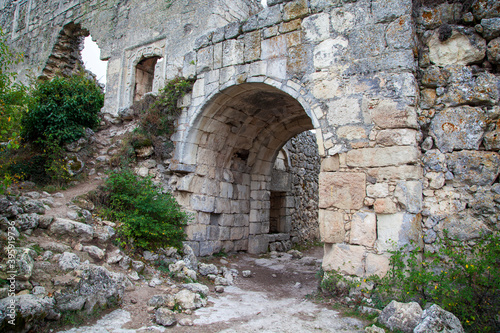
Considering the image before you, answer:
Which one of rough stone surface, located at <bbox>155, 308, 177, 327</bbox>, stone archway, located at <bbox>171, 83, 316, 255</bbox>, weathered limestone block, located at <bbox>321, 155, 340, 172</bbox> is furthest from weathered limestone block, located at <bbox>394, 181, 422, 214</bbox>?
rough stone surface, located at <bbox>155, 308, 177, 327</bbox>

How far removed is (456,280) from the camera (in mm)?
3523

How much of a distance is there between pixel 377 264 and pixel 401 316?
0.80m

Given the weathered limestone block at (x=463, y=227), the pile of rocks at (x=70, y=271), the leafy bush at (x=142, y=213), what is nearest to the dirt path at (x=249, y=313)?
the pile of rocks at (x=70, y=271)

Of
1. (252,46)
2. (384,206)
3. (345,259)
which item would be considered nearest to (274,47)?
(252,46)

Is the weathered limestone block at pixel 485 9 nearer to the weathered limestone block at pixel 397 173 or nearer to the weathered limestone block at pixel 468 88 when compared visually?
the weathered limestone block at pixel 468 88

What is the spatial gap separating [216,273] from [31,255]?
2779mm

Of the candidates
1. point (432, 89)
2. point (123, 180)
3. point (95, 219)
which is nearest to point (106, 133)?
point (123, 180)

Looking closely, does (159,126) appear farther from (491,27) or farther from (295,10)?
(491,27)

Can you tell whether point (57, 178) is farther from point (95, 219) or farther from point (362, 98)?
point (362, 98)

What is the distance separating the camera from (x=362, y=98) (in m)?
4.56

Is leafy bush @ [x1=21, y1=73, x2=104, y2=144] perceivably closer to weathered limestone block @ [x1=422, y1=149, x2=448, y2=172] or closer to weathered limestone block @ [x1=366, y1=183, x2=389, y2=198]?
weathered limestone block @ [x1=366, y1=183, x2=389, y2=198]

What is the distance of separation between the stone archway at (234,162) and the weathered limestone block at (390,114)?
1685 millimetres

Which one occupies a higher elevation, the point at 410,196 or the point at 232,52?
the point at 232,52

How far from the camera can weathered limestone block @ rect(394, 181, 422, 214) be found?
4074mm
